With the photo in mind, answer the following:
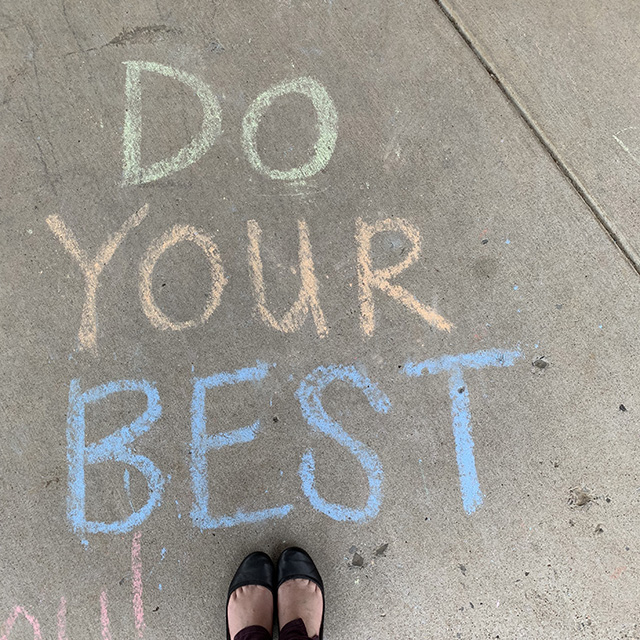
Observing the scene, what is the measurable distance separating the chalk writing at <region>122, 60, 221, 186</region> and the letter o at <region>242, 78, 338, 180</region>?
14 centimetres

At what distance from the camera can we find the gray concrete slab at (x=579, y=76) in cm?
184

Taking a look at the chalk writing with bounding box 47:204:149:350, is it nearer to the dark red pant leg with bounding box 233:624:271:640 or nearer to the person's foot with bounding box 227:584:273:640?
the person's foot with bounding box 227:584:273:640

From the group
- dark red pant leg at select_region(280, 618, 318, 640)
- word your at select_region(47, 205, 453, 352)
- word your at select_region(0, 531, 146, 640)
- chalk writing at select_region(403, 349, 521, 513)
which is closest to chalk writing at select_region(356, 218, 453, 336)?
word your at select_region(47, 205, 453, 352)

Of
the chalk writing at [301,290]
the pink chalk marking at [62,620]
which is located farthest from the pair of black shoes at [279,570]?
the chalk writing at [301,290]

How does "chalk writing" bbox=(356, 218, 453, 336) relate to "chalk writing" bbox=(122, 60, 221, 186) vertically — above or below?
below

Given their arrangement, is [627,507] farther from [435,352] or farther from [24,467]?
[24,467]

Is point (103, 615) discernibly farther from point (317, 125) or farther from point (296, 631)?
point (317, 125)

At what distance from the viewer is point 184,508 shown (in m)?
1.73

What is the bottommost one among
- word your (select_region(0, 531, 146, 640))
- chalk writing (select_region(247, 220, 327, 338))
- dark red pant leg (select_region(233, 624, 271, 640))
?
dark red pant leg (select_region(233, 624, 271, 640))

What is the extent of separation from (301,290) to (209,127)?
793mm

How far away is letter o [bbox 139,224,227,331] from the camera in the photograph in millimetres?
1788

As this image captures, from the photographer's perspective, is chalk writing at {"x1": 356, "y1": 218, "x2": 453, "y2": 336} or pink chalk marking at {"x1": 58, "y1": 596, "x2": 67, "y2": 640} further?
chalk writing at {"x1": 356, "y1": 218, "x2": 453, "y2": 336}

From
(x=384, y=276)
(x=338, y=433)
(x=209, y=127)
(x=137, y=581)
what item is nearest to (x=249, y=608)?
(x=137, y=581)

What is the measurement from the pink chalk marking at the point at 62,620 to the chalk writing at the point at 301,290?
1.33 m
